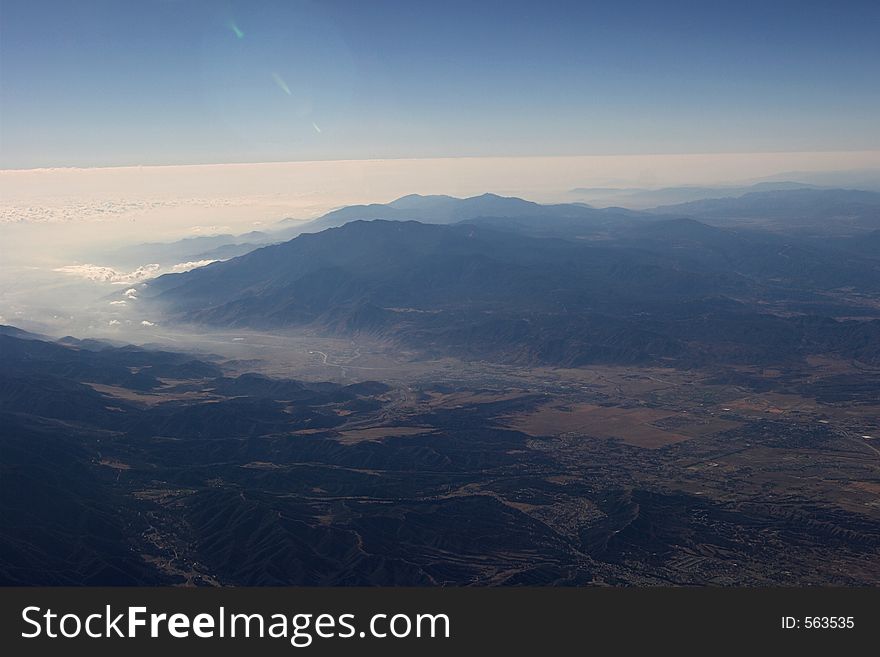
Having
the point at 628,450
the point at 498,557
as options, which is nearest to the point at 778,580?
the point at 498,557

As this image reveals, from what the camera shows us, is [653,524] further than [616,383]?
No

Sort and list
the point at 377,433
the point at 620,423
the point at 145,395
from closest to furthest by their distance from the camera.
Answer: the point at 377,433
the point at 620,423
the point at 145,395

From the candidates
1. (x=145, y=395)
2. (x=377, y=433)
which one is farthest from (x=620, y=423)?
(x=145, y=395)

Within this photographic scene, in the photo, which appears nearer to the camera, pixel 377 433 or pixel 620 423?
pixel 377 433

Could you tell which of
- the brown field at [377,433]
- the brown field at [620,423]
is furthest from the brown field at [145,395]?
the brown field at [620,423]

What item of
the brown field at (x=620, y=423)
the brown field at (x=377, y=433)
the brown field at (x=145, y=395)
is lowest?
the brown field at (x=620, y=423)

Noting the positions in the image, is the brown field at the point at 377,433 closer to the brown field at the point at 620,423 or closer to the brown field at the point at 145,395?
the brown field at the point at 620,423

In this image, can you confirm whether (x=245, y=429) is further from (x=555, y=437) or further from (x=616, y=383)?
(x=616, y=383)

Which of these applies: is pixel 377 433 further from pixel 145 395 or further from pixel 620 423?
pixel 145 395

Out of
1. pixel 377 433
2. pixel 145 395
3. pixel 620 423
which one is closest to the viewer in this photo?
pixel 377 433

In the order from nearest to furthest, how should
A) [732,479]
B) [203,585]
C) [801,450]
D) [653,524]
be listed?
[203,585], [653,524], [732,479], [801,450]

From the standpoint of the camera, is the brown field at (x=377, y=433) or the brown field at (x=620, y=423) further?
the brown field at (x=620, y=423)
